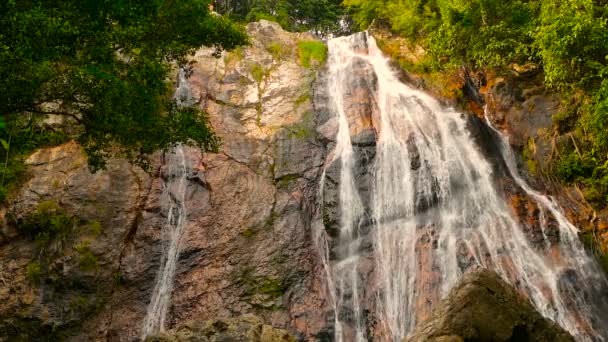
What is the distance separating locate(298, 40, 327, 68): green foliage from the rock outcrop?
1639cm

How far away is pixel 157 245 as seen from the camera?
42.3 ft

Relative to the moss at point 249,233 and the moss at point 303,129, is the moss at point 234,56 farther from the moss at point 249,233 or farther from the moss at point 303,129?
the moss at point 249,233

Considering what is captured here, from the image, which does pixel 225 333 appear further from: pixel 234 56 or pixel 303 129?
pixel 234 56

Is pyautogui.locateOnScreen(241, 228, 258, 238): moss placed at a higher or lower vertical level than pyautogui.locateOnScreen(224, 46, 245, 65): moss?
lower

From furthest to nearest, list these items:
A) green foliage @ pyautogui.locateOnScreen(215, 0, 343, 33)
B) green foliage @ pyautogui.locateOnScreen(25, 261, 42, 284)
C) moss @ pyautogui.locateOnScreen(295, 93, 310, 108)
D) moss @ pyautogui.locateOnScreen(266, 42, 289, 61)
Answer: green foliage @ pyautogui.locateOnScreen(215, 0, 343, 33) → moss @ pyautogui.locateOnScreen(266, 42, 289, 61) → moss @ pyautogui.locateOnScreen(295, 93, 310, 108) → green foliage @ pyautogui.locateOnScreen(25, 261, 42, 284)

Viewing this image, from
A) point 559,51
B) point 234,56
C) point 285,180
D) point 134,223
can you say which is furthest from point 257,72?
point 559,51

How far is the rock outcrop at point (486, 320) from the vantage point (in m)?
5.18

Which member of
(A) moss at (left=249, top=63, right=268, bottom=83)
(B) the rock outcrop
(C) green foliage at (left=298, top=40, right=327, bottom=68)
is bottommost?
(B) the rock outcrop

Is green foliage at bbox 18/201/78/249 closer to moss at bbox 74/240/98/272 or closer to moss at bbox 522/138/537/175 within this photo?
moss at bbox 74/240/98/272

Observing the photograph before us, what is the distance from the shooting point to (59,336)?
37.0ft

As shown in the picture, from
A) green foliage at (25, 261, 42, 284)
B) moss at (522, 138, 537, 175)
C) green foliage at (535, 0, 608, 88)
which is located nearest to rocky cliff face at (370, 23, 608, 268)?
moss at (522, 138, 537, 175)

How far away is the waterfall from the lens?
11820 mm

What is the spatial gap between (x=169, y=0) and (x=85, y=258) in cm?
695

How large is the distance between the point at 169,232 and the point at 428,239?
23.8ft
